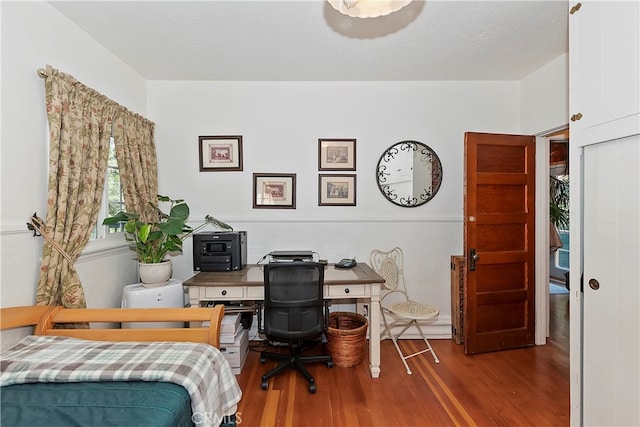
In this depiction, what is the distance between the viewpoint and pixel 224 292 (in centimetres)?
243

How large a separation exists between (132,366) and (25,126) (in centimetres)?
157

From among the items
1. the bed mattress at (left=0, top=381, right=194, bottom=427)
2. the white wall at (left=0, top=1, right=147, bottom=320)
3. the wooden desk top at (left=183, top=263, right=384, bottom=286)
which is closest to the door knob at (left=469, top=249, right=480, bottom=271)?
the wooden desk top at (left=183, top=263, right=384, bottom=286)

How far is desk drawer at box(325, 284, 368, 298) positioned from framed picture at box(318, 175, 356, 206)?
992 mm

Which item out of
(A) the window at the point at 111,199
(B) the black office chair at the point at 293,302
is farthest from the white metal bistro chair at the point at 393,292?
(A) the window at the point at 111,199

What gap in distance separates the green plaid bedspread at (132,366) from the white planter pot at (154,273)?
0.89 metres

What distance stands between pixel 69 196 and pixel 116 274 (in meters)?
0.93

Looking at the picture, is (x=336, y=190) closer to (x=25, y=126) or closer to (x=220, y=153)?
(x=220, y=153)

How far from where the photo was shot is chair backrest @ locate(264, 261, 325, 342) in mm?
2238

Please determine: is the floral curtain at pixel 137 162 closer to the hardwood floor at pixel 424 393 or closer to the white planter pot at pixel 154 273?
the white planter pot at pixel 154 273

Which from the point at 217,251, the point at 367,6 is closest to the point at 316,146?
the point at 217,251

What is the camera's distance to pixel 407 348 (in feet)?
9.76

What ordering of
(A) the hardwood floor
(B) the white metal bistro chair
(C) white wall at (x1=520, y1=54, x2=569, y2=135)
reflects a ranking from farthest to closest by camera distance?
(B) the white metal bistro chair
(C) white wall at (x1=520, y1=54, x2=569, y2=135)
(A) the hardwood floor

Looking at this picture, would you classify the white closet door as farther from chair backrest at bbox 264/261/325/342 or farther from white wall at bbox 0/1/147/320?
white wall at bbox 0/1/147/320

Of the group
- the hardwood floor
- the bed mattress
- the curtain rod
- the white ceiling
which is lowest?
the hardwood floor
